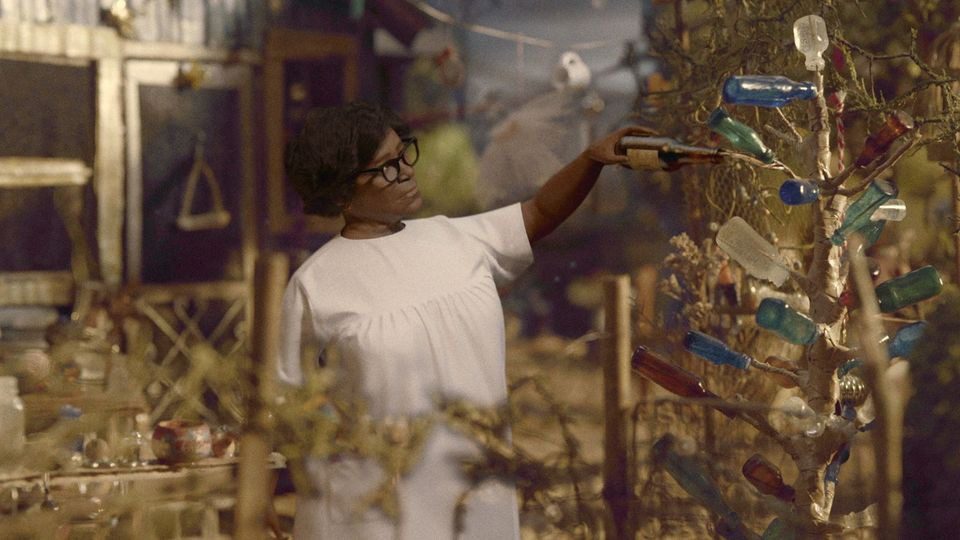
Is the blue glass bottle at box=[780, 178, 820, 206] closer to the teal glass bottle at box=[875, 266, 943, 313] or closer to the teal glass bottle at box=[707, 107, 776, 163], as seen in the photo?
the teal glass bottle at box=[707, 107, 776, 163]

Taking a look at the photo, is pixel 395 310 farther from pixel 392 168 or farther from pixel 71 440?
pixel 71 440

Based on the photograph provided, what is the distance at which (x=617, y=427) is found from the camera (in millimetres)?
1681

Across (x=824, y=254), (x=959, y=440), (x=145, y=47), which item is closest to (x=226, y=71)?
(x=145, y=47)

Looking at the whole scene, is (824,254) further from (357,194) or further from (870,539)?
(357,194)

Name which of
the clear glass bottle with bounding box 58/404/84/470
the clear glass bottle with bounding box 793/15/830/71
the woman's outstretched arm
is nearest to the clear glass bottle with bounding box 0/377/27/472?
the clear glass bottle with bounding box 58/404/84/470

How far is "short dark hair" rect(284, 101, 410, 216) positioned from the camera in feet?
7.04

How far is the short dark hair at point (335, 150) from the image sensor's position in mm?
2145

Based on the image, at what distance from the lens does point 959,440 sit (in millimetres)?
1531

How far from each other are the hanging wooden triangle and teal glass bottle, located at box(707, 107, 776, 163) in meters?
4.01

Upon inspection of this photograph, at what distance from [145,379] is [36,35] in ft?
13.0

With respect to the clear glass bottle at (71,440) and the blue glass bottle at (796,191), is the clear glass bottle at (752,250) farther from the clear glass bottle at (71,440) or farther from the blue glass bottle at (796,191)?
the clear glass bottle at (71,440)

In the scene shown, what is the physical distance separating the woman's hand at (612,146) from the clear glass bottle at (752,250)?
20 centimetres

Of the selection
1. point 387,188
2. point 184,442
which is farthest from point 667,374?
point 184,442

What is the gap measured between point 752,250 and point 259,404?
921 millimetres
